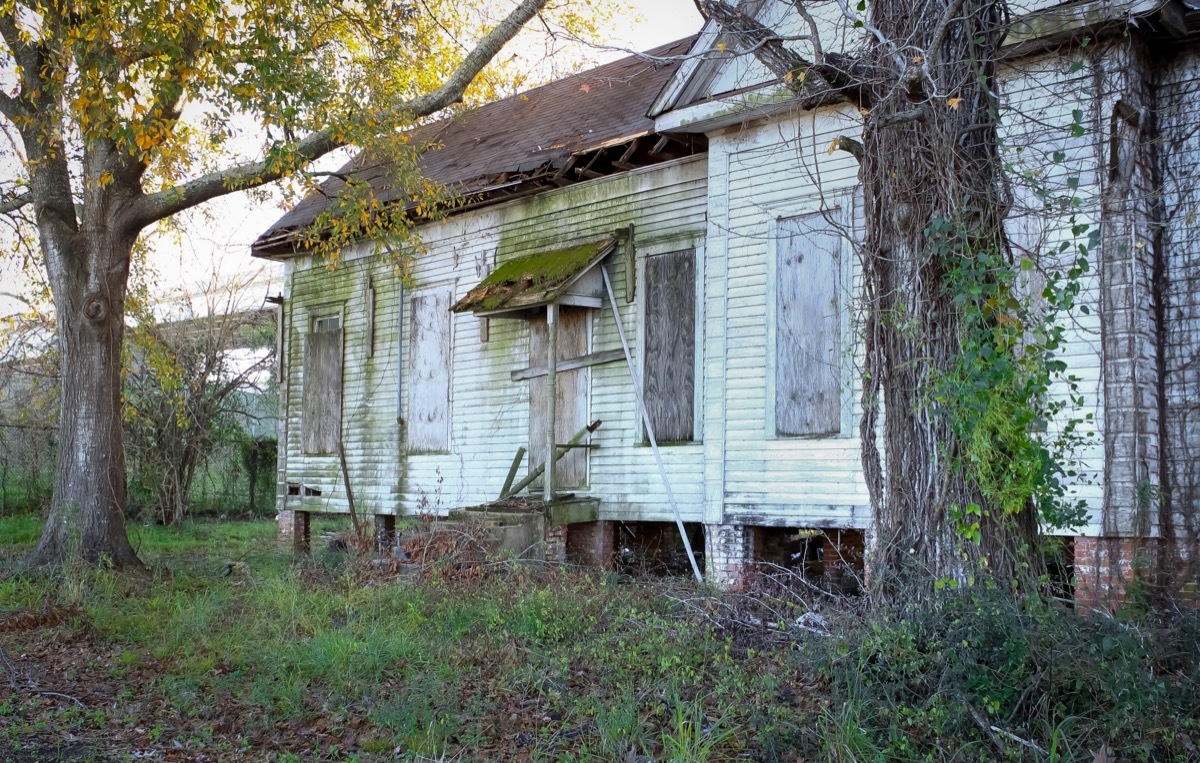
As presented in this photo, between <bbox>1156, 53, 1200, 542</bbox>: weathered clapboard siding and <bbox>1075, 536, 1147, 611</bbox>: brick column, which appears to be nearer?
<bbox>1075, 536, 1147, 611</bbox>: brick column

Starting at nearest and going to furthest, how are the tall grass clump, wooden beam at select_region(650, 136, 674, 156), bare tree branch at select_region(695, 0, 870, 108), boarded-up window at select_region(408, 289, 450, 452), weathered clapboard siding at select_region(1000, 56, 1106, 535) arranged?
1. the tall grass clump
2. bare tree branch at select_region(695, 0, 870, 108)
3. weathered clapboard siding at select_region(1000, 56, 1106, 535)
4. wooden beam at select_region(650, 136, 674, 156)
5. boarded-up window at select_region(408, 289, 450, 452)

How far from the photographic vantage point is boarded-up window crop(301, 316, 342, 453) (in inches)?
647

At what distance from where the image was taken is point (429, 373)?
14.9m

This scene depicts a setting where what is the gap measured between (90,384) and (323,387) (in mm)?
5176

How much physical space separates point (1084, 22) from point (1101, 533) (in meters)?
4.07

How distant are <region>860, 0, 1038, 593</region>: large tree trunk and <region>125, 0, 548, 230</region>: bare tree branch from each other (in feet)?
23.3

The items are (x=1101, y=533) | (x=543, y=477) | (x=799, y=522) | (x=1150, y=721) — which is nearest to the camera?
(x=1150, y=721)

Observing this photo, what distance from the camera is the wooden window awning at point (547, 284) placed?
11.7m

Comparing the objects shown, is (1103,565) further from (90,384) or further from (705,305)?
(90,384)

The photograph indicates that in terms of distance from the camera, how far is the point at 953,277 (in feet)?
18.9

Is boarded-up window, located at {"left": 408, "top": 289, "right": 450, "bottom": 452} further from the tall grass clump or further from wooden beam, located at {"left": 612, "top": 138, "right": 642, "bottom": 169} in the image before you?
the tall grass clump

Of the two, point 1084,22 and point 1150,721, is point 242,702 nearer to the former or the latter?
point 1150,721

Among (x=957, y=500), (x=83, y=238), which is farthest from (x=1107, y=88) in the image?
(x=83, y=238)

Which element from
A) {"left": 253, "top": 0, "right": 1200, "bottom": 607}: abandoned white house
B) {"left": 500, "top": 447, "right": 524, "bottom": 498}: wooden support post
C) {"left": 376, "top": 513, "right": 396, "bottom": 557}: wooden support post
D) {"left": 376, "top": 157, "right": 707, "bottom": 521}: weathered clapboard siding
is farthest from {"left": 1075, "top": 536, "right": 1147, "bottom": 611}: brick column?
Result: {"left": 376, "top": 513, "right": 396, "bottom": 557}: wooden support post
